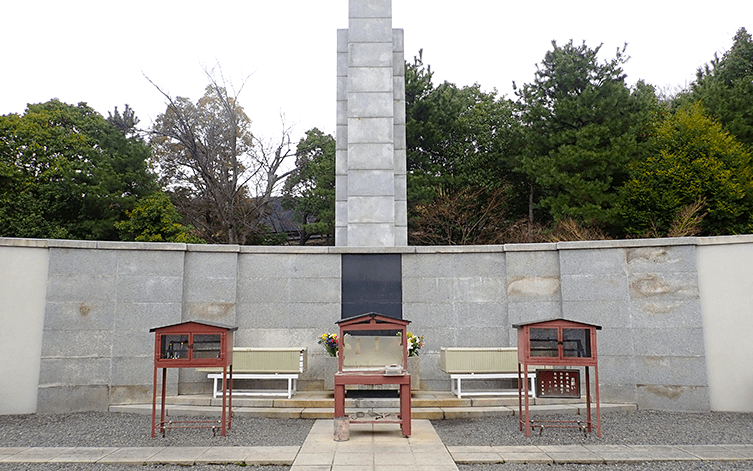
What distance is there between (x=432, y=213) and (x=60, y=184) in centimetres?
1478

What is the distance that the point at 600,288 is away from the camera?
32.8 ft

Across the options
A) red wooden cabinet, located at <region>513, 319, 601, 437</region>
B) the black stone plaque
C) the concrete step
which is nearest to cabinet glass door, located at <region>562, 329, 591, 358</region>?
red wooden cabinet, located at <region>513, 319, 601, 437</region>

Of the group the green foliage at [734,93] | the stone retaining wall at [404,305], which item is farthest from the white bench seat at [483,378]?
the green foliage at [734,93]

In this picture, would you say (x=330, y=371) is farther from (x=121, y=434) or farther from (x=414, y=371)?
(x=121, y=434)

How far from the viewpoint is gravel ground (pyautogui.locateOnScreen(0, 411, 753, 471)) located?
20.6 feet

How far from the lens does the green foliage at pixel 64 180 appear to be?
2058 cm

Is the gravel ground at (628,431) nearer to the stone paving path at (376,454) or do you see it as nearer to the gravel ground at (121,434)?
the stone paving path at (376,454)

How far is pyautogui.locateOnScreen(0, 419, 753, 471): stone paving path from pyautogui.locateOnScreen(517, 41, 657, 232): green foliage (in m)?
12.9

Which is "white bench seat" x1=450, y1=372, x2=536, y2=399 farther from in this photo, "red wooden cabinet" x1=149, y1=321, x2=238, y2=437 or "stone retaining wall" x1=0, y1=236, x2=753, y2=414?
"red wooden cabinet" x1=149, y1=321, x2=238, y2=437

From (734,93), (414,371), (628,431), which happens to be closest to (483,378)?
(414,371)

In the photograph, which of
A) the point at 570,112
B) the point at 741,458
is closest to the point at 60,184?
the point at 570,112

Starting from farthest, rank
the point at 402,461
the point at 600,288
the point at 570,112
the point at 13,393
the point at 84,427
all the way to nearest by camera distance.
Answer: the point at 570,112
the point at 600,288
the point at 13,393
the point at 84,427
the point at 402,461

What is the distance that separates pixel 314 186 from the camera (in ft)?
85.0

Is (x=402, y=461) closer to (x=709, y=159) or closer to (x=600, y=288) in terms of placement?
(x=600, y=288)
